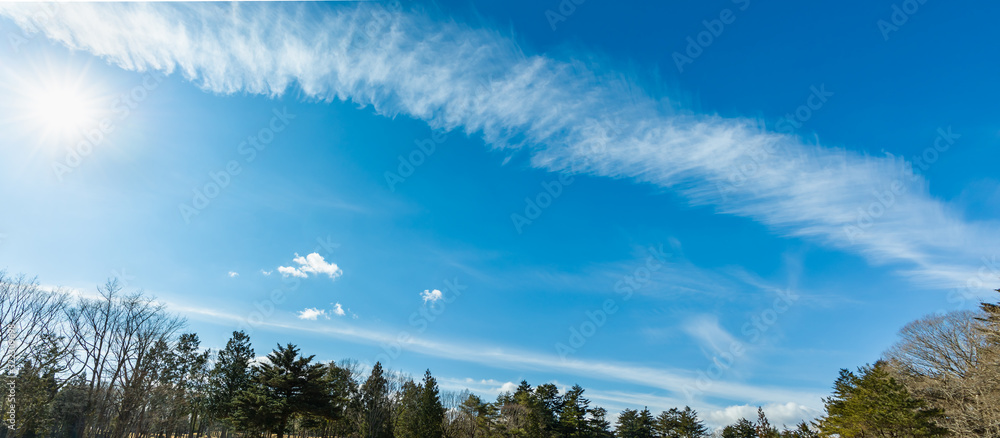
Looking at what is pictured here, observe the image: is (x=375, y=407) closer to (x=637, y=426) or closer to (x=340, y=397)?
(x=340, y=397)

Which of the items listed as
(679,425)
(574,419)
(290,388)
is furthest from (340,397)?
(679,425)

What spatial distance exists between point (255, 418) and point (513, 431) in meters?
28.4

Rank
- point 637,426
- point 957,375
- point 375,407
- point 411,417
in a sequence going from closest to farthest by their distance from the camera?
1. point 957,375
2. point 411,417
3. point 375,407
4. point 637,426

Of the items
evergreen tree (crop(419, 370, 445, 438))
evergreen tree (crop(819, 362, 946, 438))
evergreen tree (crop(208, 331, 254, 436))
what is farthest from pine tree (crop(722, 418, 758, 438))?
evergreen tree (crop(208, 331, 254, 436))

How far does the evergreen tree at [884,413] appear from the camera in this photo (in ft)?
97.2

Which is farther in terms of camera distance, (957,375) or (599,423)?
(599,423)

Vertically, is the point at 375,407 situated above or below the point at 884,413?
below

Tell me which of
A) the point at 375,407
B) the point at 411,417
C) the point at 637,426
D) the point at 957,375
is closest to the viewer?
the point at 957,375

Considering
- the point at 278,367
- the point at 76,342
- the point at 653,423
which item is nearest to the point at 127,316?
the point at 76,342

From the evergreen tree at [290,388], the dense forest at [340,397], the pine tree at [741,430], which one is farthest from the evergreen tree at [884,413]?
the evergreen tree at [290,388]

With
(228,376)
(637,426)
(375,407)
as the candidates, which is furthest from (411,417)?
(637,426)

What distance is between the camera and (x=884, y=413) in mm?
30734

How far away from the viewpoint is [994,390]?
25.8 meters

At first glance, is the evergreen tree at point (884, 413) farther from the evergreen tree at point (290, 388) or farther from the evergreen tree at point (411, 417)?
the evergreen tree at point (290, 388)
